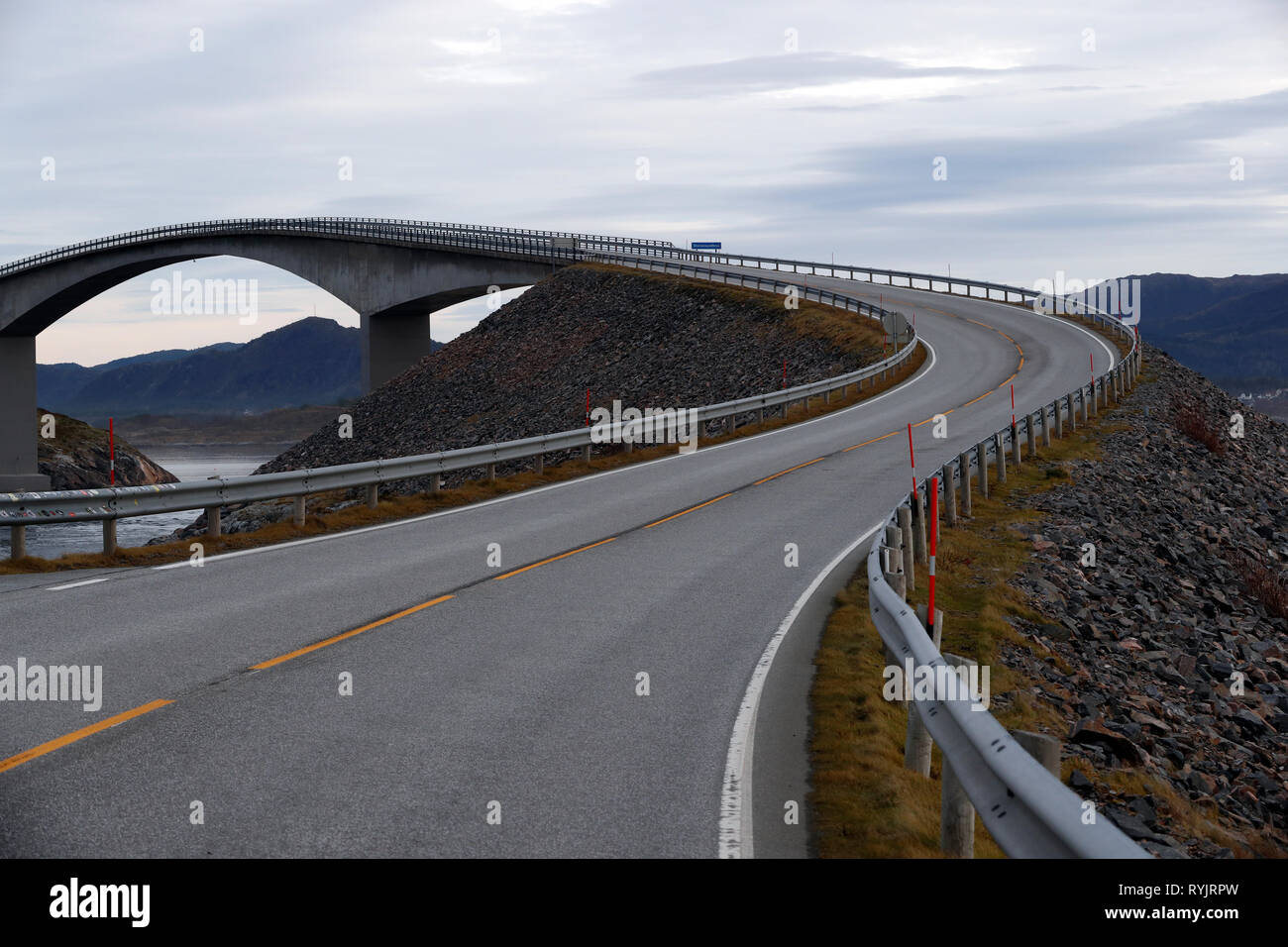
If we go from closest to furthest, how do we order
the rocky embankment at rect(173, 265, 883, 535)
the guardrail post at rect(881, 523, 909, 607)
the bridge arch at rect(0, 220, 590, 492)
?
the guardrail post at rect(881, 523, 909, 607) < the rocky embankment at rect(173, 265, 883, 535) < the bridge arch at rect(0, 220, 590, 492)

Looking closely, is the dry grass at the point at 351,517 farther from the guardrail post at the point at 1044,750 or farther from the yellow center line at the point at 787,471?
the guardrail post at the point at 1044,750

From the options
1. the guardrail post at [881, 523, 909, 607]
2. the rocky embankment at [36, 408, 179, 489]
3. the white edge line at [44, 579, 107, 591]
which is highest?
the guardrail post at [881, 523, 909, 607]

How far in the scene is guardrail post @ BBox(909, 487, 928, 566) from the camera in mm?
14470

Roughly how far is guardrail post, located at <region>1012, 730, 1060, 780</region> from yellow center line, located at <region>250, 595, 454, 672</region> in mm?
6228

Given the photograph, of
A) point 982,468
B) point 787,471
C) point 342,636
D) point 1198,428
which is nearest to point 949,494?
point 982,468

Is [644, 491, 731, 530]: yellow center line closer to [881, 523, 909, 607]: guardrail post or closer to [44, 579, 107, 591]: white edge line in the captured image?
[881, 523, 909, 607]: guardrail post

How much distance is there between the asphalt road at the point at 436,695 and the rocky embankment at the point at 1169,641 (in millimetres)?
2631

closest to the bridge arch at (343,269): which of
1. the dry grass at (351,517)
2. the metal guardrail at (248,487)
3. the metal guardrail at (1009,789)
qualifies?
the dry grass at (351,517)

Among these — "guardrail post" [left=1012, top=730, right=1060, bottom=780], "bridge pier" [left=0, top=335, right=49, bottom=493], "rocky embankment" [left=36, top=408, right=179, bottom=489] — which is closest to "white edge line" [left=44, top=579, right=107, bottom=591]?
"guardrail post" [left=1012, top=730, right=1060, bottom=780]

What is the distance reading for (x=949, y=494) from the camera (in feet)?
60.8

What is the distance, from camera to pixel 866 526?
1780cm

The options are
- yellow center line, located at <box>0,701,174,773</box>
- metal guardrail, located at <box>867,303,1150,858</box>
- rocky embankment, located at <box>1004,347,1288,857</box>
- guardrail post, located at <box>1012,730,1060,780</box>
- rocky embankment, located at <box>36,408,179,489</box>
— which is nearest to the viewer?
metal guardrail, located at <box>867,303,1150,858</box>
